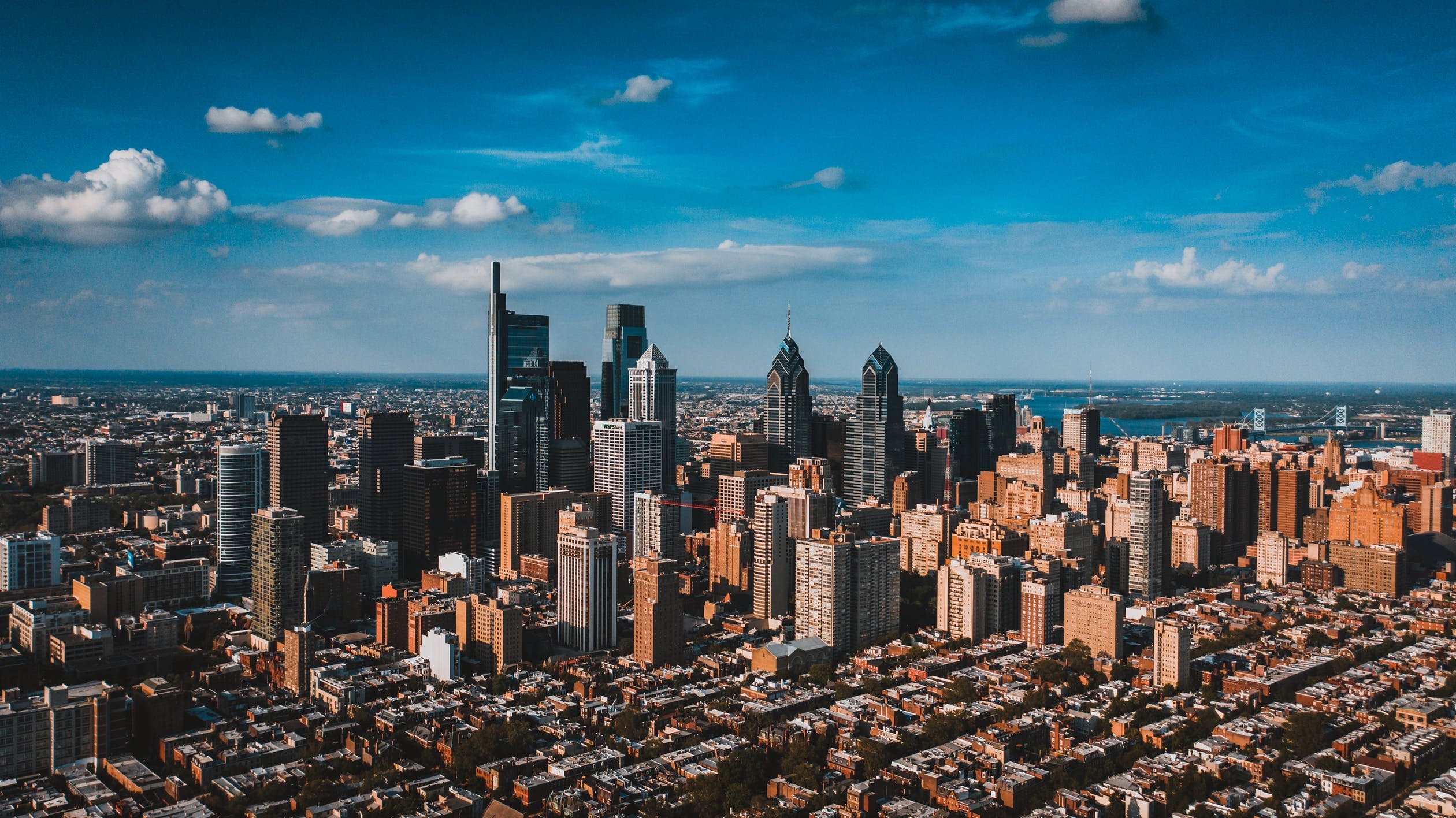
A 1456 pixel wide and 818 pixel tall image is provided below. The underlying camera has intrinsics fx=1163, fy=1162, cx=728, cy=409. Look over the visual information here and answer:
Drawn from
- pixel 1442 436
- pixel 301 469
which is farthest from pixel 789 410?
pixel 1442 436

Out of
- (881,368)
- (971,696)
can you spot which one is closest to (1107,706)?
(971,696)

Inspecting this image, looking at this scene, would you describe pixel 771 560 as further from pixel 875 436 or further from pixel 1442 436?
pixel 1442 436

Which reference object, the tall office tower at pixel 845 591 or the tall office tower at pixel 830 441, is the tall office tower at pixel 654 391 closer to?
the tall office tower at pixel 830 441

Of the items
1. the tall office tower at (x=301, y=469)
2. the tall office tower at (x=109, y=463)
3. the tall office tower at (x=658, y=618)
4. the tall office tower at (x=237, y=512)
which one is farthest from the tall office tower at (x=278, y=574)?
the tall office tower at (x=109, y=463)

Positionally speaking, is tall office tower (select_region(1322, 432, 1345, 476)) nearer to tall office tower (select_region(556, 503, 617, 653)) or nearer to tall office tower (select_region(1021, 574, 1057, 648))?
tall office tower (select_region(1021, 574, 1057, 648))

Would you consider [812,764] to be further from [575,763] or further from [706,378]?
[706,378]
